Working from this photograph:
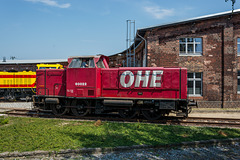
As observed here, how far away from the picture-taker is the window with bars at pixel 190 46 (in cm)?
1617

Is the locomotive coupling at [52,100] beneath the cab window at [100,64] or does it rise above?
beneath

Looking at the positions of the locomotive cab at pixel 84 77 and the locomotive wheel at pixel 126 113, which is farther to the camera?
the locomotive wheel at pixel 126 113

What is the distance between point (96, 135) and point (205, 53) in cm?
1242

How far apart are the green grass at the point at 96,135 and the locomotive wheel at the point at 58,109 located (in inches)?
80.9

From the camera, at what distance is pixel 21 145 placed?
617cm

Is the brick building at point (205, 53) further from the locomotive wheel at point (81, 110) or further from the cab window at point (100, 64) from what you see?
the locomotive wheel at point (81, 110)

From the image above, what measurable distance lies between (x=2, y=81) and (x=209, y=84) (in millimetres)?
19525

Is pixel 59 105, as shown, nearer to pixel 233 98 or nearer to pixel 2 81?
pixel 2 81

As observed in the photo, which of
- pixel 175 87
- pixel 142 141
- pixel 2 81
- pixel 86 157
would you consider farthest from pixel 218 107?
pixel 2 81

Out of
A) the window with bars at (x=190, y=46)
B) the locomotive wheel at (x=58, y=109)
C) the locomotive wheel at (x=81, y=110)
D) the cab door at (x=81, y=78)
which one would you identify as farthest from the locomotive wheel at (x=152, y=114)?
the window with bars at (x=190, y=46)

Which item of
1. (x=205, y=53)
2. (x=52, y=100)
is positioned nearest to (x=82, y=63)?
(x=52, y=100)

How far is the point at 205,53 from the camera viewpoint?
15.9 m

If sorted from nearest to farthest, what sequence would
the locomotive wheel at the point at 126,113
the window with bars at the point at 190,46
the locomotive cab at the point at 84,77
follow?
the locomotive cab at the point at 84,77, the locomotive wheel at the point at 126,113, the window with bars at the point at 190,46

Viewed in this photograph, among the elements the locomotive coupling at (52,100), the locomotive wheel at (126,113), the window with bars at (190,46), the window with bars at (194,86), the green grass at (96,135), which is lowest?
the green grass at (96,135)
